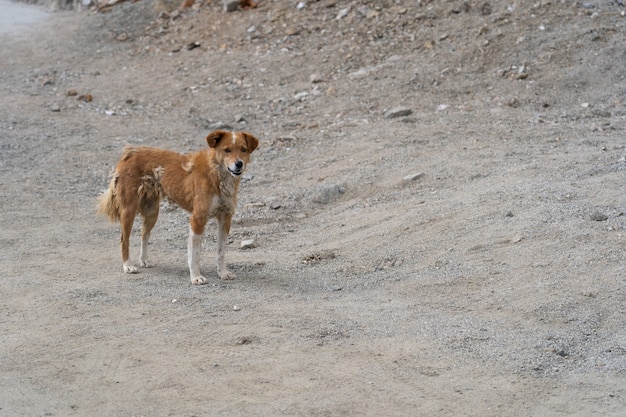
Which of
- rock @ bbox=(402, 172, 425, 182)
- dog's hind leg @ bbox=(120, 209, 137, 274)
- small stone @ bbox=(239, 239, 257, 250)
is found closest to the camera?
dog's hind leg @ bbox=(120, 209, 137, 274)

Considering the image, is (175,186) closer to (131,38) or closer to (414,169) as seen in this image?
(414,169)

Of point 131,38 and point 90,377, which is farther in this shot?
point 131,38

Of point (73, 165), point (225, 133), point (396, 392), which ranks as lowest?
point (73, 165)

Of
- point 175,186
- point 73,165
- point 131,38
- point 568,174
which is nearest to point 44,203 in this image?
point 73,165

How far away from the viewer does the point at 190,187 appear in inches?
351

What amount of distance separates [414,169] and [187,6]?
10832 millimetres

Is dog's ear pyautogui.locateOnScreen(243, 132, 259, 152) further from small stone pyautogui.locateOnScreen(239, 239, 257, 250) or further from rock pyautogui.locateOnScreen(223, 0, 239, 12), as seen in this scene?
rock pyautogui.locateOnScreen(223, 0, 239, 12)

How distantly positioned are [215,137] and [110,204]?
1.46 meters

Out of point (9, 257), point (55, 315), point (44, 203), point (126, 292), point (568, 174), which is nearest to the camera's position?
point (55, 315)

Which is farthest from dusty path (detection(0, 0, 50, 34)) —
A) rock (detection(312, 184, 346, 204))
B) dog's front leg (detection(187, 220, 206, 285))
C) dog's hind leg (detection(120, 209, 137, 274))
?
dog's front leg (detection(187, 220, 206, 285))

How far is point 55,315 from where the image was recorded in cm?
779

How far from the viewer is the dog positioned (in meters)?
8.68

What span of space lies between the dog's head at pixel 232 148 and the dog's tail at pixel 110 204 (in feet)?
4.01

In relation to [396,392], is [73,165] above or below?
below
